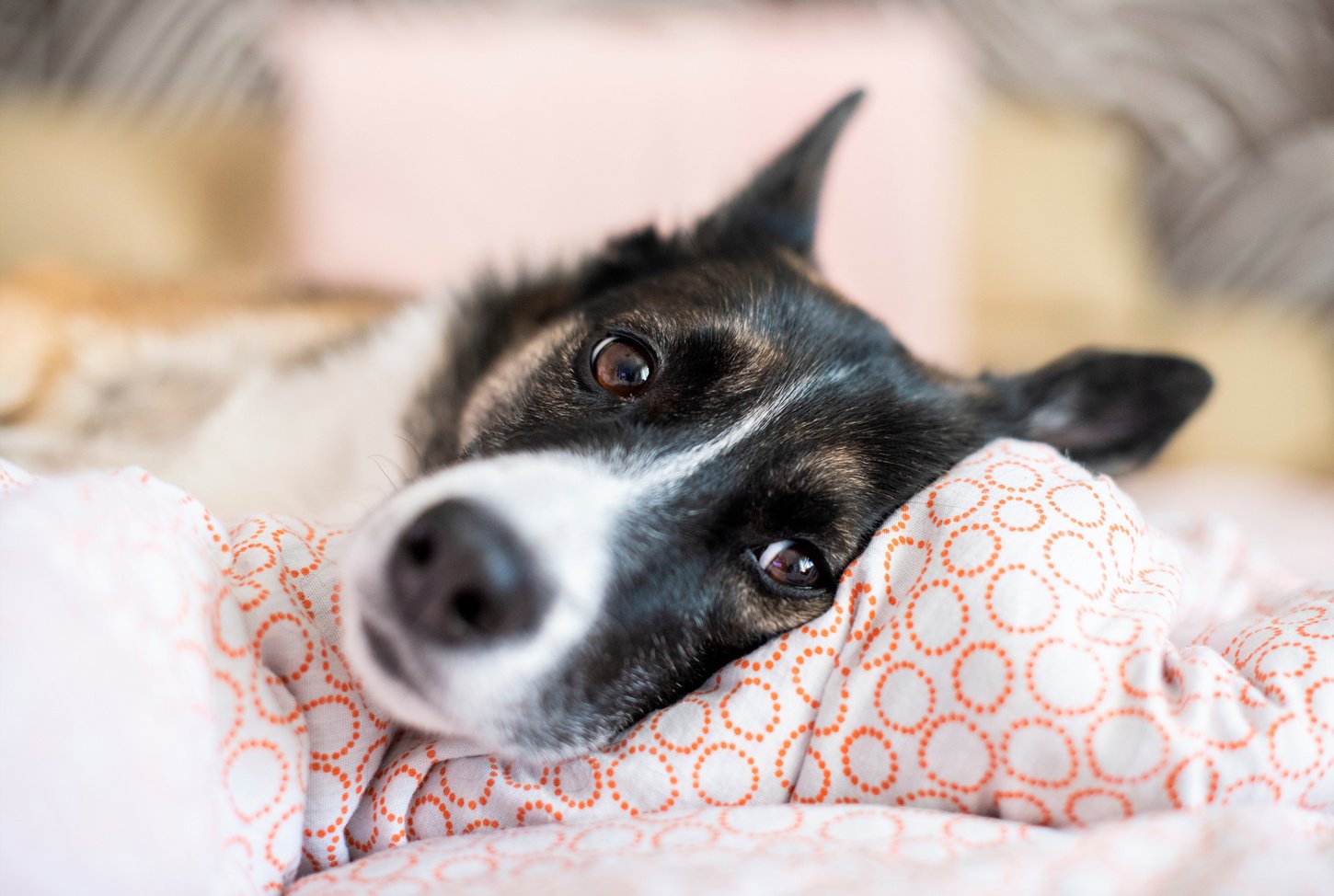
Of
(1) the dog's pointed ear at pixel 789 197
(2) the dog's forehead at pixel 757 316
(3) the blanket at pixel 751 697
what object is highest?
(1) the dog's pointed ear at pixel 789 197

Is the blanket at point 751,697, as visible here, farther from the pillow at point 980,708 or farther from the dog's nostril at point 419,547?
the dog's nostril at point 419,547

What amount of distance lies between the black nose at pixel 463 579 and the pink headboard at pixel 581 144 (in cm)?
225

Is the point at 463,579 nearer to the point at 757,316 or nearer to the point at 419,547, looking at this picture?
the point at 419,547

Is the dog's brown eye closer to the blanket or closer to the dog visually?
the dog

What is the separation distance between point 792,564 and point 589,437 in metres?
0.36

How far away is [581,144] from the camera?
10.8 ft

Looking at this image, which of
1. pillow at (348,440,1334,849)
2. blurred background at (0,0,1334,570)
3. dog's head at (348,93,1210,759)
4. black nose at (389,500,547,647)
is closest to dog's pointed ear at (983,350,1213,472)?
dog's head at (348,93,1210,759)

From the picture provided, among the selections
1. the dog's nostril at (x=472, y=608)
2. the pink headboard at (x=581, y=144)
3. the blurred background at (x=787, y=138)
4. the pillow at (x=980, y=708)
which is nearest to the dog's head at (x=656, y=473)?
the dog's nostril at (x=472, y=608)

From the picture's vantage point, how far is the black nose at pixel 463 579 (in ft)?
3.55

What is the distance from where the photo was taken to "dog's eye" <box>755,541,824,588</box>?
4.63 ft

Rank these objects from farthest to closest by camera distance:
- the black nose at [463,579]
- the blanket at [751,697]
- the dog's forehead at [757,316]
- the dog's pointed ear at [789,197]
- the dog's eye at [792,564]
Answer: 1. the dog's pointed ear at [789,197]
2. the dog's forehead at [757,316]
3. the dog's eye at [792,564]
4. the black nose at [463,579]
5. the blanket at [751,697]

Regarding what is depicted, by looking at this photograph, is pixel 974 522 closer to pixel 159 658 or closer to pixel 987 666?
pixel 987 666

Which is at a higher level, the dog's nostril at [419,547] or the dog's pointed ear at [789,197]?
the dog's pointed ear at [789,197]

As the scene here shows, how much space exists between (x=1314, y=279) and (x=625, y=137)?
331 cm
